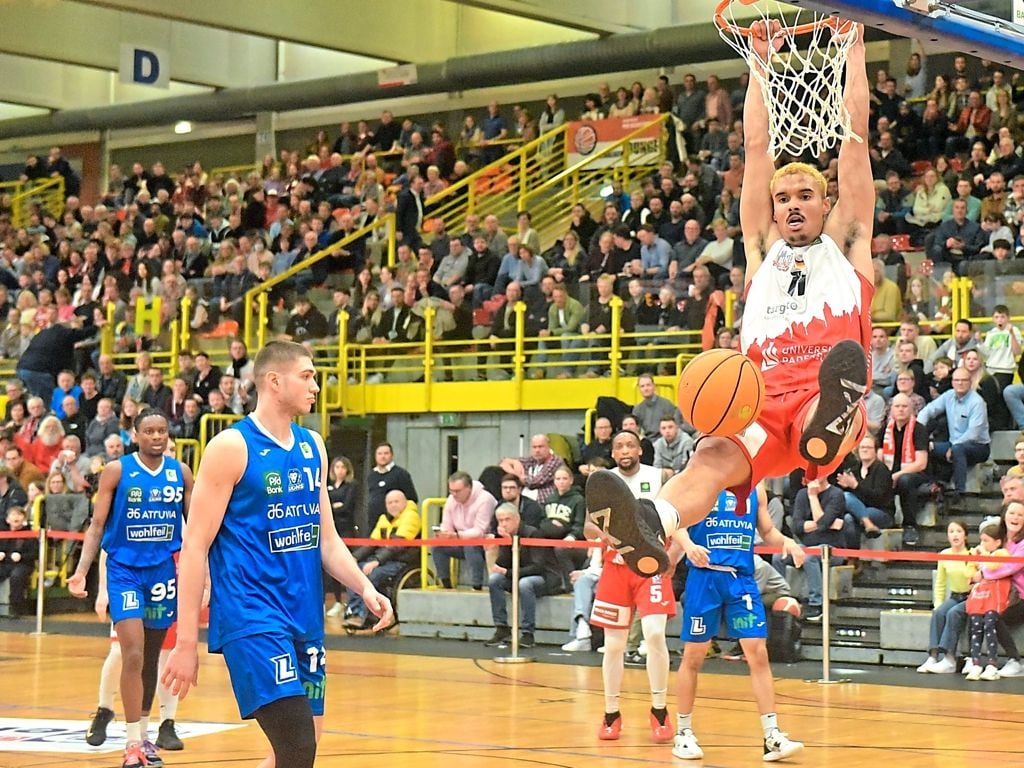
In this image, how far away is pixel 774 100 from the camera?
26.0 feet

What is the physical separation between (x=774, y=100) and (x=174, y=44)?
21.7m

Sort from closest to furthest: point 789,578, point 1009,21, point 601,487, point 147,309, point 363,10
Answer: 1. point 601,487
2. point 1009,21
3. point 789,578
4. point 147,309
5. point 363,10

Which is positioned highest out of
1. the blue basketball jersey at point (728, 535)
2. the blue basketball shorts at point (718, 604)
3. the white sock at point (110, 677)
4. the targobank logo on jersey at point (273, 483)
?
the targobank logo on jersey at point (273, 483)

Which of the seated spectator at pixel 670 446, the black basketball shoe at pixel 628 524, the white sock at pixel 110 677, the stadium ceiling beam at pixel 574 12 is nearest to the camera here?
the black basketball shoe at pixel 628 524

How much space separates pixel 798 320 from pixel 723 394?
787 mm

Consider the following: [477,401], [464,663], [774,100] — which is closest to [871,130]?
[477,401]

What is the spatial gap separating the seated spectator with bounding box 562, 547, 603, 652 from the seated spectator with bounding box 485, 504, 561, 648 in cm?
36

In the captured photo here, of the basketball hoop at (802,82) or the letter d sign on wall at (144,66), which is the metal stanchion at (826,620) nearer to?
the basketball hoop at (802,82)

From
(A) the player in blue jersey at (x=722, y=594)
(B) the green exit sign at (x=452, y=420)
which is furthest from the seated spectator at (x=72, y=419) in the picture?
(A) the player in blue jersey at (x=722, y=594)

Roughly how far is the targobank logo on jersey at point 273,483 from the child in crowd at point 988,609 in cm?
881

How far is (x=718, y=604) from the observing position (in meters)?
10.6

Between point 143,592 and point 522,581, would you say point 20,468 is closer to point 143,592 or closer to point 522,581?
point 522,581

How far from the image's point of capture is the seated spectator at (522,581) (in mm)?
16344

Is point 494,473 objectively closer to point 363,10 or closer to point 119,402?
point 119,402
